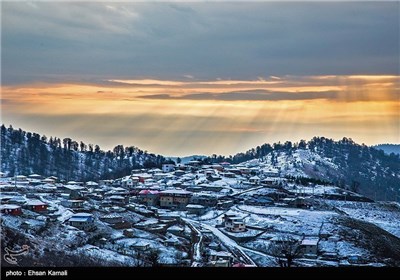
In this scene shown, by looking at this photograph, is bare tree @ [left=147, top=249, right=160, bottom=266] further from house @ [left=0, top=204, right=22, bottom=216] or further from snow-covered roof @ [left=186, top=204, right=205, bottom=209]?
snow-covered roof @ [left=186, top=204, right=205, bottom=209]

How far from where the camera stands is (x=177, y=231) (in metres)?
10.4

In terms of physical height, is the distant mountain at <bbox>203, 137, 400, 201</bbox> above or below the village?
above

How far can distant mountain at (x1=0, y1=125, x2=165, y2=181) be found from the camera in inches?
720

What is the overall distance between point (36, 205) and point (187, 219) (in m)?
2.84

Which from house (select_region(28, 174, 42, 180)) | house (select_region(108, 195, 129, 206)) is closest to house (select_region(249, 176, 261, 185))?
house (select_region(108, 195, 129, 206))

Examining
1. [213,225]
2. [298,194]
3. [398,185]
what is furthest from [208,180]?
[398,185]

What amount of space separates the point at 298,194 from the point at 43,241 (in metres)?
9.08

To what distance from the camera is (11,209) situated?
1048cm

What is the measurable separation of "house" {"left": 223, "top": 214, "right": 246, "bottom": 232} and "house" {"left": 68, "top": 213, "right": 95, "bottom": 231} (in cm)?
237

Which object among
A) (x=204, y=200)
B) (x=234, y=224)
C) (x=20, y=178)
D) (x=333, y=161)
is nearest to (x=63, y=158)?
(x=20, y=178)

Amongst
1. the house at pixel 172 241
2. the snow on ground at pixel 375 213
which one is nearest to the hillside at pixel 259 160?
the snow on ground at pixel 375 213

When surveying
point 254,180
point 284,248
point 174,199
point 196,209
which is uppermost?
point 254,180

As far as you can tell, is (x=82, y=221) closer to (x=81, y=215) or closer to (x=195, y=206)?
(x=81, y=215)
